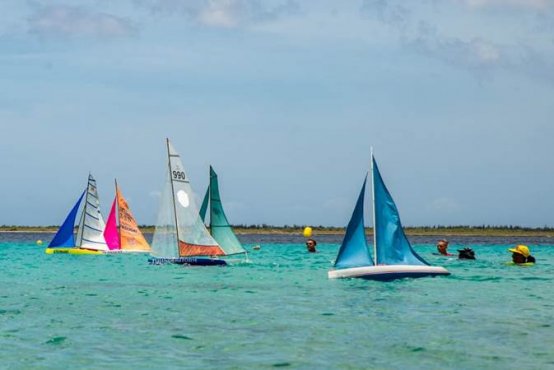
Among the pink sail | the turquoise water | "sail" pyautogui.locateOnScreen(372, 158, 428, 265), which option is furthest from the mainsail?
the pink sail

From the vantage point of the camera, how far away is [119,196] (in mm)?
89625

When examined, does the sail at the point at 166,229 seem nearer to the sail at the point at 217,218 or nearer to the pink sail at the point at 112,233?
the sail at the point at 217,218

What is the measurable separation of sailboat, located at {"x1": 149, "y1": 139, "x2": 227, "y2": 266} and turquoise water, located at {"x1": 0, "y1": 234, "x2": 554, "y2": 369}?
5.35 m

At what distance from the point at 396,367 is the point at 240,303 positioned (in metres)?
16.8

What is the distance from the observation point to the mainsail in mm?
59844

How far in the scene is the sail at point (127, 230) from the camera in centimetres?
8975

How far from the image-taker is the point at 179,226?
6031 centimetres

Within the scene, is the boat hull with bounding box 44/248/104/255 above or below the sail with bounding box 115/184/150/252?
below

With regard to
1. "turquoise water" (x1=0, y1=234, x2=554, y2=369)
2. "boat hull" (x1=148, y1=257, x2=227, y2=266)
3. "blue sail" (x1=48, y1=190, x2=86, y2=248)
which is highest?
"blue sail" (x1=48, y1=190, x2=86, y2=248)

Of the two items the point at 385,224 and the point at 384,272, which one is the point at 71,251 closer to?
the point at 385,224

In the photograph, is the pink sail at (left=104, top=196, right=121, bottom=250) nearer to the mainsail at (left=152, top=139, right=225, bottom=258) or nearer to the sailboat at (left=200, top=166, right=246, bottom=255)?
the sailboat at (left=200, top=166, right=246, bottom=255)

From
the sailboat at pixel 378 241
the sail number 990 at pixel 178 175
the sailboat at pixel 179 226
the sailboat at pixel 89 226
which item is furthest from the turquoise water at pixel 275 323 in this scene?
the sailboat at pixel 89 226

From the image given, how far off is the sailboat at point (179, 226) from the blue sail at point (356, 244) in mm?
15444

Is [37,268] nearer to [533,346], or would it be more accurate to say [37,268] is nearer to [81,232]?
[81,232]
